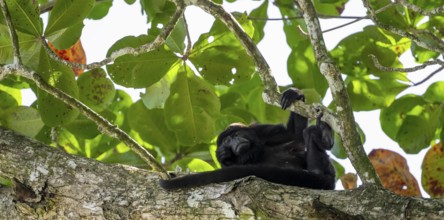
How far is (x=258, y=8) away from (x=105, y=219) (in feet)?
8.70

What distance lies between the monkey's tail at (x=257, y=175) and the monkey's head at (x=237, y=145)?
1003 mm

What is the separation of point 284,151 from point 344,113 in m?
2.29

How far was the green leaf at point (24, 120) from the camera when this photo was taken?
4.70 m

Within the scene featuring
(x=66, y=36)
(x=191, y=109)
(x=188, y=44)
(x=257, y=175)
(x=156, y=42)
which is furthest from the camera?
(x=191, y=109)

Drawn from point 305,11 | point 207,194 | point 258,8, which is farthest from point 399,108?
point 207,194

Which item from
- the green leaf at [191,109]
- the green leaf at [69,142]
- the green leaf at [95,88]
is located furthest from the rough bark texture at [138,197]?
the green leaf at [69,142]

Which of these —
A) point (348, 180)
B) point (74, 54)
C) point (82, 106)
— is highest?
point (74, 54)

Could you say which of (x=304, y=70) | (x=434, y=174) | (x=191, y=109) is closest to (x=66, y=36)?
(x=191, y=109)

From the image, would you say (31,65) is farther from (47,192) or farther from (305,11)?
(305,11)

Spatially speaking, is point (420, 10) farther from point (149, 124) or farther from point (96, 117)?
point (149, 124)

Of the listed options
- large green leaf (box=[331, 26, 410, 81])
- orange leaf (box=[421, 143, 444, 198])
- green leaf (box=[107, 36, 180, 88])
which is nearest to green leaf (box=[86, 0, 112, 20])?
green leaf (box=[107, 36, 180, 88])

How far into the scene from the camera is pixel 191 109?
16.2ft

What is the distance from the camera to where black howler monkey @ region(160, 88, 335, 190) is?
4.17 metres

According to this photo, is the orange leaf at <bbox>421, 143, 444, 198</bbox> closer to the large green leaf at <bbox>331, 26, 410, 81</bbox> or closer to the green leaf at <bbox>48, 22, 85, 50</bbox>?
the large green leaf at <bbox>331, 26, 410, 81</bbox>
